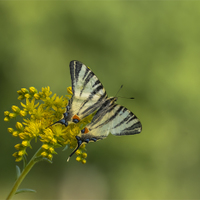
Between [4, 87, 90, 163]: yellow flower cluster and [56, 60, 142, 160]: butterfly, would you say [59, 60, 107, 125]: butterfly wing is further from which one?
[4, 87, 90, 163]: yellow flower cluster

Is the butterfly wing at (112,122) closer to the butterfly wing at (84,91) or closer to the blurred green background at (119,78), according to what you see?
the butterfly wing at (84,91)

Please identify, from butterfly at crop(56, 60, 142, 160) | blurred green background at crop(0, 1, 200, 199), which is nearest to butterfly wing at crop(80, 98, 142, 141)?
butterfly at crop(56, 60, 142, 160)

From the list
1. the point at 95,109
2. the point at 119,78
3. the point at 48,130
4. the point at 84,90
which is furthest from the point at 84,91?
the point at 119,78

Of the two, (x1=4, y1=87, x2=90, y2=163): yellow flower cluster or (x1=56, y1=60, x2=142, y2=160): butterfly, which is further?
(x1=56, y1=60, x2=142, y2=160): butterfly

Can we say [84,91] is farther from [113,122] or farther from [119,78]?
[119,78]

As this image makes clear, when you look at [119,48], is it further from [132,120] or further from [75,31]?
[132,120]

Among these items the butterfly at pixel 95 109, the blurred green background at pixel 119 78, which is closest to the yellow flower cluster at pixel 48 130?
the butterfly at pixel 95 109
